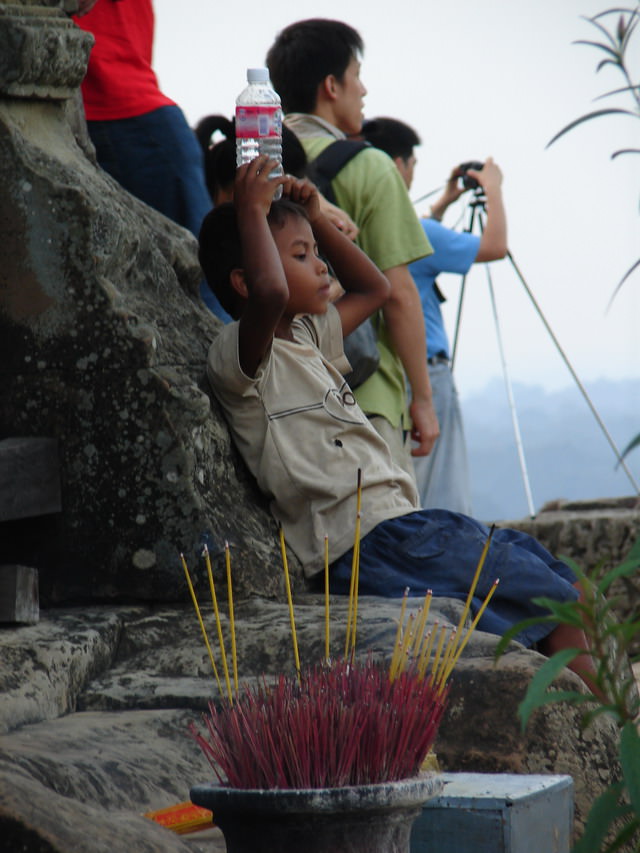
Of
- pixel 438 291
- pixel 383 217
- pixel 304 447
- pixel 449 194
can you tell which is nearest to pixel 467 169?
pixel 449 194

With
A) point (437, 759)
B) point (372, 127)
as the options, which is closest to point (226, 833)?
point (437, 759)

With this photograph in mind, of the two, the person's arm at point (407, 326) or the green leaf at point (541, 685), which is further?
the person's arm at point (407, 326)

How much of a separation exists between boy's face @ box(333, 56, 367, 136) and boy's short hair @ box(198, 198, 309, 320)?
3.27ft

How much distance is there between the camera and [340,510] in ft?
10.4

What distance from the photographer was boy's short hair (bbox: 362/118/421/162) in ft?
18.1

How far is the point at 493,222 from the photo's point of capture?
509 centimetres

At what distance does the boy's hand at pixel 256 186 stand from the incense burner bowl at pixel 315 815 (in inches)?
66.0

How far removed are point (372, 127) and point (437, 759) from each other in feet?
11.3

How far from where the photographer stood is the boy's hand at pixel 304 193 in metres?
3.47

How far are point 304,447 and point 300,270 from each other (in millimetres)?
476

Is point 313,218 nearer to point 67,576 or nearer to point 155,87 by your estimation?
point 155,87

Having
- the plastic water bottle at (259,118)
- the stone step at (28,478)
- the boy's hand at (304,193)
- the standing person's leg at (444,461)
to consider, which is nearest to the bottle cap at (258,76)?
the plastic water bottle at (259,118)

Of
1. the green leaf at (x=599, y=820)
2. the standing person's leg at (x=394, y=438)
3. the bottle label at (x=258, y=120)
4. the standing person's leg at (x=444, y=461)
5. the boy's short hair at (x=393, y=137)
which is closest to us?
the green leaf at (x=599, y=820)

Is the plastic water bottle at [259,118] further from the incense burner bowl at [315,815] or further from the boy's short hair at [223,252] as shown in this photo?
the incense burner bowl at [315,815]
